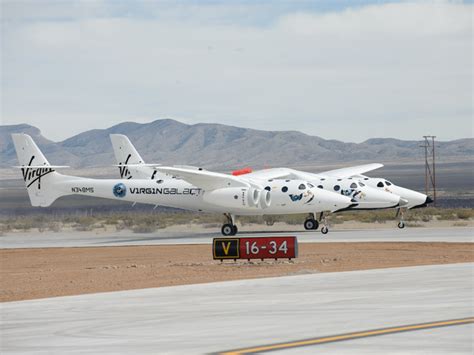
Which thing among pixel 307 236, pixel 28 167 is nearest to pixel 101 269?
pixel 307 236

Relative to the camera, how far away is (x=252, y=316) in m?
16.8

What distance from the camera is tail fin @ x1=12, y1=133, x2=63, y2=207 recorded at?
52.2 metres

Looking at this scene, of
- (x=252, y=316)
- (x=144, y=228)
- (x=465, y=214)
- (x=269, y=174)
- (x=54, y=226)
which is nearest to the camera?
(x=252, y=316)

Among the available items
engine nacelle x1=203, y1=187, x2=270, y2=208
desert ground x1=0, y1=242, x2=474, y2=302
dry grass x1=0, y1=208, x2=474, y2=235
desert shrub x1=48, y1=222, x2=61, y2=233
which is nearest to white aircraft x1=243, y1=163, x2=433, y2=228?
engine nacelle x1=203, y1=187, x2=270, y2=208

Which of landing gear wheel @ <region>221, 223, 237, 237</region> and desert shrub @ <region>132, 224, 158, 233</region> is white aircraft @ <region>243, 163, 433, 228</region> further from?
desert shrub @ <region>132, 224, 158, 233</region>

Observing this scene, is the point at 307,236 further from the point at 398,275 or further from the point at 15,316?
the point at 15,316

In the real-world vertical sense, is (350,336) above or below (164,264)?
below

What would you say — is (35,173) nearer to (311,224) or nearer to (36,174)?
(36,174)

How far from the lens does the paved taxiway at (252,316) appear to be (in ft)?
44.2

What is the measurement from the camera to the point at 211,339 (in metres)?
14.0

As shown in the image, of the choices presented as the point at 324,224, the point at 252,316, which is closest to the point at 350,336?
the point at 252,316

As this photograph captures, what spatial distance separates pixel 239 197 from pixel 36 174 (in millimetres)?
11032

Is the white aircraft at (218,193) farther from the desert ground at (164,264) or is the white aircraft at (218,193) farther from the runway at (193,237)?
the desert ground at (164,264)

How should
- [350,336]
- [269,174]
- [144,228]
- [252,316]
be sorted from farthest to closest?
1. [144,228]
2. [269,174]
3. [252,316]
4. [350,336]
